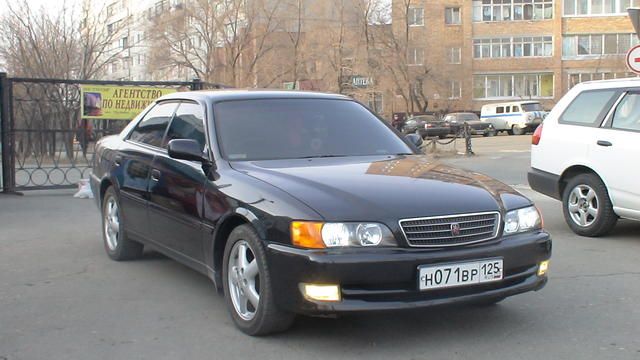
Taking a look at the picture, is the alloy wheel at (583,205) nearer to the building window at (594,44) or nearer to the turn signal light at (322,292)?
the turn signal light at (322,292)

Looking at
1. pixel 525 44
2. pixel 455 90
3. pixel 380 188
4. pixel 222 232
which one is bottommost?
pixel 222 232

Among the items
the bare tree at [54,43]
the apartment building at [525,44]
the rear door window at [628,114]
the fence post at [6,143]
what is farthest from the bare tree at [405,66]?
the rear door window at [628,114]

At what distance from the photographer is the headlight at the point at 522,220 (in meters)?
4.17

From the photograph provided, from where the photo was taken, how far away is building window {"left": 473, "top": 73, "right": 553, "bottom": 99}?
58.9 meters

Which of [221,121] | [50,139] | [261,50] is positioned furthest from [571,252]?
[261,50]

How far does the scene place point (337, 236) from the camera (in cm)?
380

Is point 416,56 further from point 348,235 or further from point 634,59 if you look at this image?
point 348,235

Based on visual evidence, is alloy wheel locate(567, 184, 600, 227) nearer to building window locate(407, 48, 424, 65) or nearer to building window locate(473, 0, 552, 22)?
building window locate(407, 48, 424, 65)

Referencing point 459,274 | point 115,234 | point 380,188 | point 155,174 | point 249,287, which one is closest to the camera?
point 459,274

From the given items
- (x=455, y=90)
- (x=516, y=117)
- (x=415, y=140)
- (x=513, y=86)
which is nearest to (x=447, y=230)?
(x=415, y=140)

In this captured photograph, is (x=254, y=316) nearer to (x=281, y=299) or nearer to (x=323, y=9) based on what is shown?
(x=281, y=299)

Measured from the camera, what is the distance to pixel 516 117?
42.1 metres

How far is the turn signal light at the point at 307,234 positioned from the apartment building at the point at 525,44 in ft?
178

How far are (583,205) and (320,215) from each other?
4752mm
